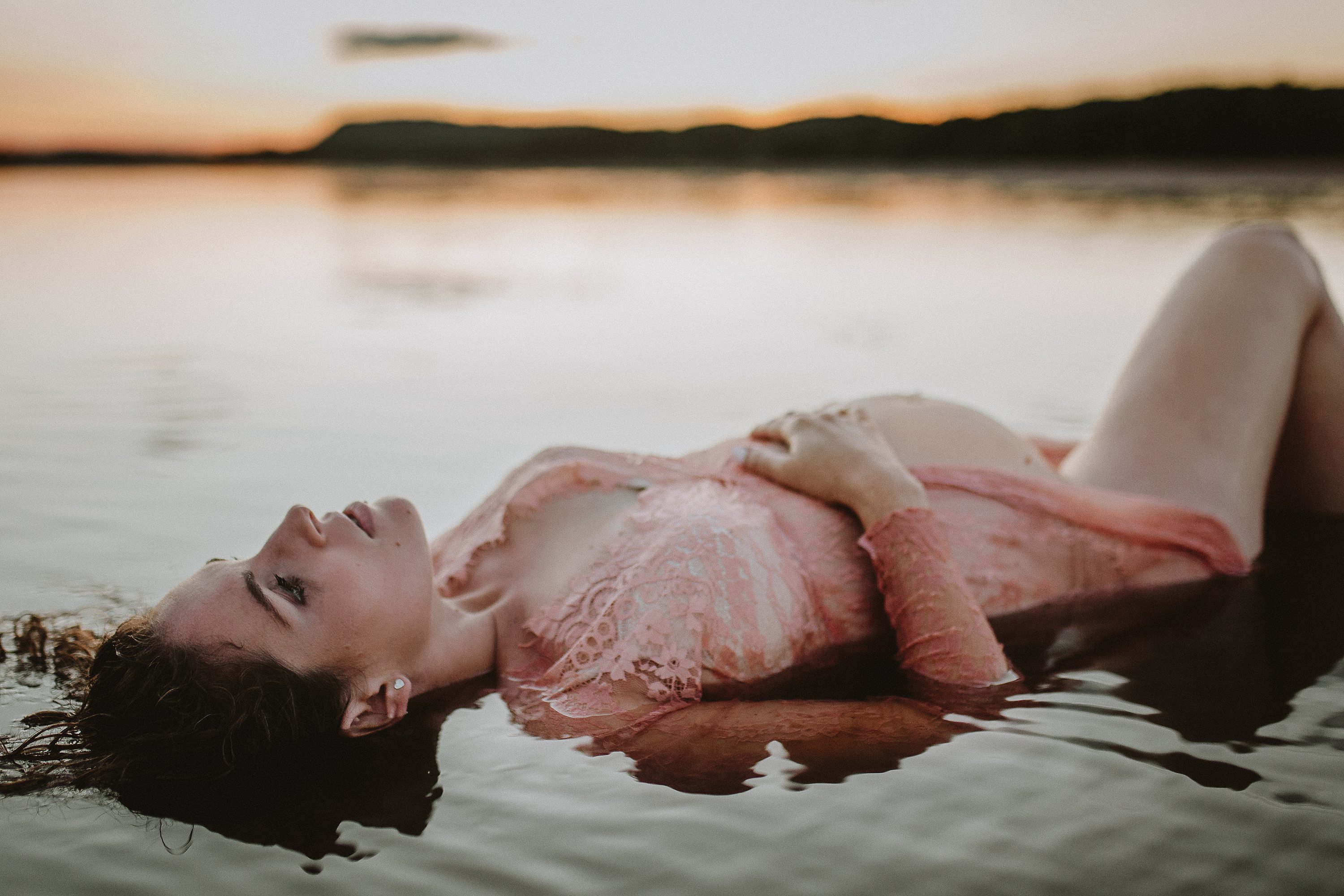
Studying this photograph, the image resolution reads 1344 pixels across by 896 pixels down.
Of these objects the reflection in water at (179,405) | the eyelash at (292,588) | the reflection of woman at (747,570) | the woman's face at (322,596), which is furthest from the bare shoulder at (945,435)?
the reflection in water at (179,405)

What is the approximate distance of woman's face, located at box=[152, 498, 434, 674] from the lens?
225 centimetres

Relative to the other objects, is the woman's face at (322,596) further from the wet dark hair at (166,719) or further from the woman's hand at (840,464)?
the woman's hand at (840,464)

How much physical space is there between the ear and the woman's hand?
1154 mm

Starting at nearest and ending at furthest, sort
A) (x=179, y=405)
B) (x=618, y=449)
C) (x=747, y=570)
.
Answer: (x=747, y=570) < (x=618, y=449) < (x=179, y=405)

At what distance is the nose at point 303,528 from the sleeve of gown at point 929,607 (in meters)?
1.37

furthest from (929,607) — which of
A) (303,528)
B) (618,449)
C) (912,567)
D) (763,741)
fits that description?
(618,449)

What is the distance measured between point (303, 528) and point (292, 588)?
141 millimetres

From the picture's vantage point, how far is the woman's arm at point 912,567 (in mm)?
2545

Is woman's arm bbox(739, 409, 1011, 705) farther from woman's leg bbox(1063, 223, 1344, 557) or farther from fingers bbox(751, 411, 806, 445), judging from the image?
woman's leg bbox(1063, 223, 1344, 557)

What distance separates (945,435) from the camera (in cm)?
304

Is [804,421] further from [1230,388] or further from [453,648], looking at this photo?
[1230,388]

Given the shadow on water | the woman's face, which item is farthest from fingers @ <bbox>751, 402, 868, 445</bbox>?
the woman's face

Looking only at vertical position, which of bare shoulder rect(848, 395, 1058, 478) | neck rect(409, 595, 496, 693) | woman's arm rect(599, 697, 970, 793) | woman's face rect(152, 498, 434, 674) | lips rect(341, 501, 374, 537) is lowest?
woman's arm rect(599, 697, 970, 793)

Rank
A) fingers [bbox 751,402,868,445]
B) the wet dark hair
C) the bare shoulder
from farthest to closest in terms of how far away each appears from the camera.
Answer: the bare shoulder
fingers [bbox 751,402,868,445]
the wet dark hair
